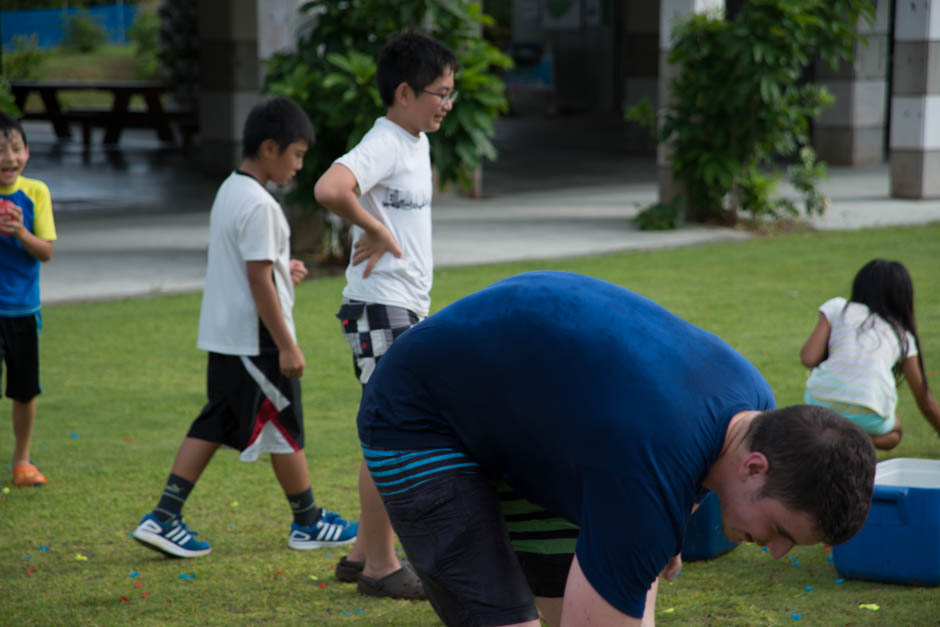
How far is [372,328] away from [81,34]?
1804 inches

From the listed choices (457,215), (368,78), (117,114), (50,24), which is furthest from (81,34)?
(368,78)

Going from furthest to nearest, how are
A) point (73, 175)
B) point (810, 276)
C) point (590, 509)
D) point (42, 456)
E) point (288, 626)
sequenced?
point (73, 175), point (810, 276), point (42, 456), point (288, 626), point (590, 509)

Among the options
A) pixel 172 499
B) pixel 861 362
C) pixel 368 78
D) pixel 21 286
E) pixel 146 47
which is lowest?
pixel 172 499

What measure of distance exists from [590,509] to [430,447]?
0.48 meters

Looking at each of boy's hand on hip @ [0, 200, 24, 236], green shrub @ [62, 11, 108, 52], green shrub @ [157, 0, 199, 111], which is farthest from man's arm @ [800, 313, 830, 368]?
green shrub @ [62, 11, 108, 52]

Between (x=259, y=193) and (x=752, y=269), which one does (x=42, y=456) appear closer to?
(x=259, y=193)

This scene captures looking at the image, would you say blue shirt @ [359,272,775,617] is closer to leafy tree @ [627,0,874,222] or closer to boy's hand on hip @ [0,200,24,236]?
boy's hand on hip @ [0,200,24,236]

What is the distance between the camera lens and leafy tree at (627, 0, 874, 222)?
11.9 metres

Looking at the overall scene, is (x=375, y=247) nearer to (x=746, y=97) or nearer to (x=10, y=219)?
(x=10, y=219)

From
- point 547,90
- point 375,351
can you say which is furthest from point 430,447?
point 547,90

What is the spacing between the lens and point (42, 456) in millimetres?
5492

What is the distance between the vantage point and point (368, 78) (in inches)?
369

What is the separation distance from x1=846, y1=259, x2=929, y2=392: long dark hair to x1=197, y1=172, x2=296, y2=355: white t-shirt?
7.90 feet

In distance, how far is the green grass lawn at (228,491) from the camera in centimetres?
381
